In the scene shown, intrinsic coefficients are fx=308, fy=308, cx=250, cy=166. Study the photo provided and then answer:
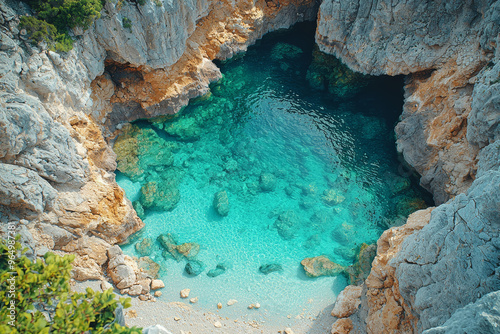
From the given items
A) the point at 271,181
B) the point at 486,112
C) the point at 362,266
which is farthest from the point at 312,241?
the point at 486,112

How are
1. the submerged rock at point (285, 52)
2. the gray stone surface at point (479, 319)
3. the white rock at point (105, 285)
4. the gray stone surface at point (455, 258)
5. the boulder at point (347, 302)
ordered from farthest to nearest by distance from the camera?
the submerged rock at point (285, 52)
the boulder at point (347, 302)
the white rock at point (105, 285)
the gray stone surface at point (455, 258)
the gray stone surface at point (479, 319)

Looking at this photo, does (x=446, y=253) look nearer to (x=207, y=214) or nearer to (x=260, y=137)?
(x=207, y=214)

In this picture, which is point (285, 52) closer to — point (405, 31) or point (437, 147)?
point (405, 31)

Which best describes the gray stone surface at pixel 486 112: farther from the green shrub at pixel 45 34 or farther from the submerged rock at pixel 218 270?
the green shrub at pixel 45 34

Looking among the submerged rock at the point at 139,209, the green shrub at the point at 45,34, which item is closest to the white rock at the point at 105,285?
the submerged rock at the point at 139,209

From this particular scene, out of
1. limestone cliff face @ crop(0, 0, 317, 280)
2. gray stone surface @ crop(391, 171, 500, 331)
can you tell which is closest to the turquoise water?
limestone cliff face @ crop(0, 0, 317, 280)

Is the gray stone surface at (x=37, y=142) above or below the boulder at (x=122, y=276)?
above
